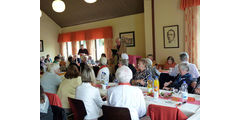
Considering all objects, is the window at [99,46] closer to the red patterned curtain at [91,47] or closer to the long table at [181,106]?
the red patterned curtain at [91,47]

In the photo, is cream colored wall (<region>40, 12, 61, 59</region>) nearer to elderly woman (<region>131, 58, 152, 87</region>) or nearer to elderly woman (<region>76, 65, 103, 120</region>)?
elderly woman (<region>131, 58, 152, 87</region>)

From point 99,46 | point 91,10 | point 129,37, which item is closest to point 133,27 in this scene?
point 129,37

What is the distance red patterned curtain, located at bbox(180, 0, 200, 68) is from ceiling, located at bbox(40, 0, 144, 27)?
6.02 ft

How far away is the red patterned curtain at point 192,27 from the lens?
202 inches

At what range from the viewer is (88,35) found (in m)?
8.77

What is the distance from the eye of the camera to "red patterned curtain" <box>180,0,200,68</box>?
514cm

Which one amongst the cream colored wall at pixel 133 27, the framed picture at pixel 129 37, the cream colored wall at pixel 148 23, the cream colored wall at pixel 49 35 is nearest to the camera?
the cream colored wall at pixel 148 23

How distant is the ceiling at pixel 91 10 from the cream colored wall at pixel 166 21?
98 centimetres

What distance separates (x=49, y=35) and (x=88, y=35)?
2.73m

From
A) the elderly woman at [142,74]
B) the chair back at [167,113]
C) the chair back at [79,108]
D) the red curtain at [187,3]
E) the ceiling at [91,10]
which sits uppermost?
the ceiling at [91,10]

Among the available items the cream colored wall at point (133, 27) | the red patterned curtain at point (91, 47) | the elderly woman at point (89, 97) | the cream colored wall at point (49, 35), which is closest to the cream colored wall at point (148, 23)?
the cream colored wall at point (133, 27)
